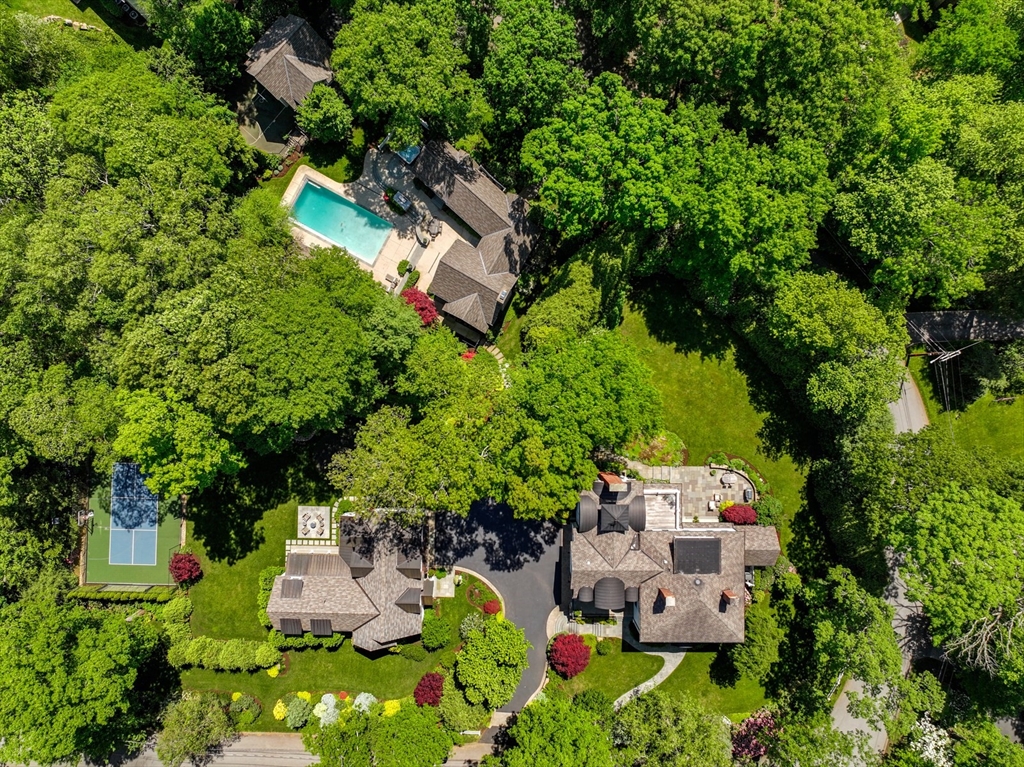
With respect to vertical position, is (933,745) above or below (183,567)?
above

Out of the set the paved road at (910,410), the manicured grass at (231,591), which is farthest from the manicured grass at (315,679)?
the paved road at (910,410)

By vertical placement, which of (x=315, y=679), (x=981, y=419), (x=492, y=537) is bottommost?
(x=315, y=679)

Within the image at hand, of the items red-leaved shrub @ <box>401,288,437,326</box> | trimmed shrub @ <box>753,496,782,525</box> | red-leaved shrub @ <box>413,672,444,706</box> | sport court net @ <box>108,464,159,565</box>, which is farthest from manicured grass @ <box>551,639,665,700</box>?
sport court net @ <box>108,464,159,565</box>

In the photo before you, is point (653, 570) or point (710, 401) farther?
point (710, 401)

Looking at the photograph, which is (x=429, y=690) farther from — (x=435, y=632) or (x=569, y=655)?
(x=569, y=655)

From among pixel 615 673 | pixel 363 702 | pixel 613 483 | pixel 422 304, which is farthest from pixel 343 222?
pixel 615 673

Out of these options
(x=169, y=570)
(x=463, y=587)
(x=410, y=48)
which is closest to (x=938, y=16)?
(x=410, y=48)
